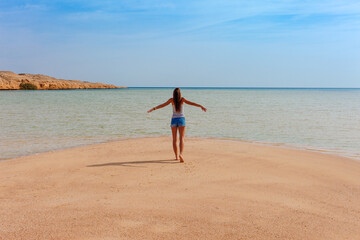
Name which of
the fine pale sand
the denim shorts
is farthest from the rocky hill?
the denim shorts

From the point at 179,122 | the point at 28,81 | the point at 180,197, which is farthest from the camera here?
the point at 28,81

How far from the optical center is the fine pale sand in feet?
14.5

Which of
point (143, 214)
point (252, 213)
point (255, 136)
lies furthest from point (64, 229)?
point (255, 136)

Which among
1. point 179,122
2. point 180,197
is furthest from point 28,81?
point 180,197

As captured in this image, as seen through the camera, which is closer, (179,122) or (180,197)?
(180,197)

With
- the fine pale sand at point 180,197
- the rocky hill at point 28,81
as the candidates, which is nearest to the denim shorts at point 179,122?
the fine pale sand at point 180,197

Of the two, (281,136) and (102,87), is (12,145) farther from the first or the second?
(102,87)

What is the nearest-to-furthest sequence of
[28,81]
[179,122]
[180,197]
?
[180,197]
[179,122]
[28,81]

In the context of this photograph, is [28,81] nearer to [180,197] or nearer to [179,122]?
[179,122]

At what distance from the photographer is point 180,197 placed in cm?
580

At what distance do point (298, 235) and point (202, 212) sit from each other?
161 cm

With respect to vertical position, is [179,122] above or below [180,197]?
above

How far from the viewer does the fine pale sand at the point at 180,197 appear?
174 inches

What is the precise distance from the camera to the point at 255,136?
1503 centimetres
